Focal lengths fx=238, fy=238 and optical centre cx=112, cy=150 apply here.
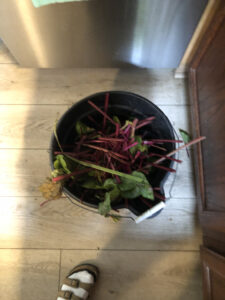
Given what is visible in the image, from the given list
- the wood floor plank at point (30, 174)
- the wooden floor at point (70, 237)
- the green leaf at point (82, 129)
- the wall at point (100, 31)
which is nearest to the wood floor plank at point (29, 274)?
the wooden floor at point (70, 237)

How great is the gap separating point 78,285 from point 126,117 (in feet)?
1.99

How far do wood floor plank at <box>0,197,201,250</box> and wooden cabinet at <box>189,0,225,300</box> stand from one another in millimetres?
83

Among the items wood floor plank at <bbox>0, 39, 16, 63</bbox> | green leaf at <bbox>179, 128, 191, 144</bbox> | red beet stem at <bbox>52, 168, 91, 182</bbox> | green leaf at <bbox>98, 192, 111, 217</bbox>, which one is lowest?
green leaf at <bbox>98, 192, 111, 217</bbox>

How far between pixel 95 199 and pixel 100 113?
0.28 metres

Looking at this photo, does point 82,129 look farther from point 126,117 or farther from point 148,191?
point 148,191

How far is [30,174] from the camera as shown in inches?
37.0

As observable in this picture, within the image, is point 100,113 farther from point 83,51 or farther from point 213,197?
point 213,197

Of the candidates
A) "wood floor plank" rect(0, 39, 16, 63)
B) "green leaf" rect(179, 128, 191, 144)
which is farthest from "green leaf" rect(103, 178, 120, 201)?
"wood floor plank" rect(0, 39, 16, 63)

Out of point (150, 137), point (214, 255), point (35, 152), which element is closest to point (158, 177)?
point (150, 137)

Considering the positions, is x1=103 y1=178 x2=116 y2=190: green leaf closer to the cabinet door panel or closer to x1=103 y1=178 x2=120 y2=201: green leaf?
x1=103 y1=178 x2=120 y2=201: green leaf

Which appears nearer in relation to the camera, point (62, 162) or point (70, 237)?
point (62, 162)

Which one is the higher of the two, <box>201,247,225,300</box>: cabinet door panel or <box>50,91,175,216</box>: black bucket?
<box>50,91,175,216</box>: black bucket

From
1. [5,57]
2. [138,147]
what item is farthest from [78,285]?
[5,57]

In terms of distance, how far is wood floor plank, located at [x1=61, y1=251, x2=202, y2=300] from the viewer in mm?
868
